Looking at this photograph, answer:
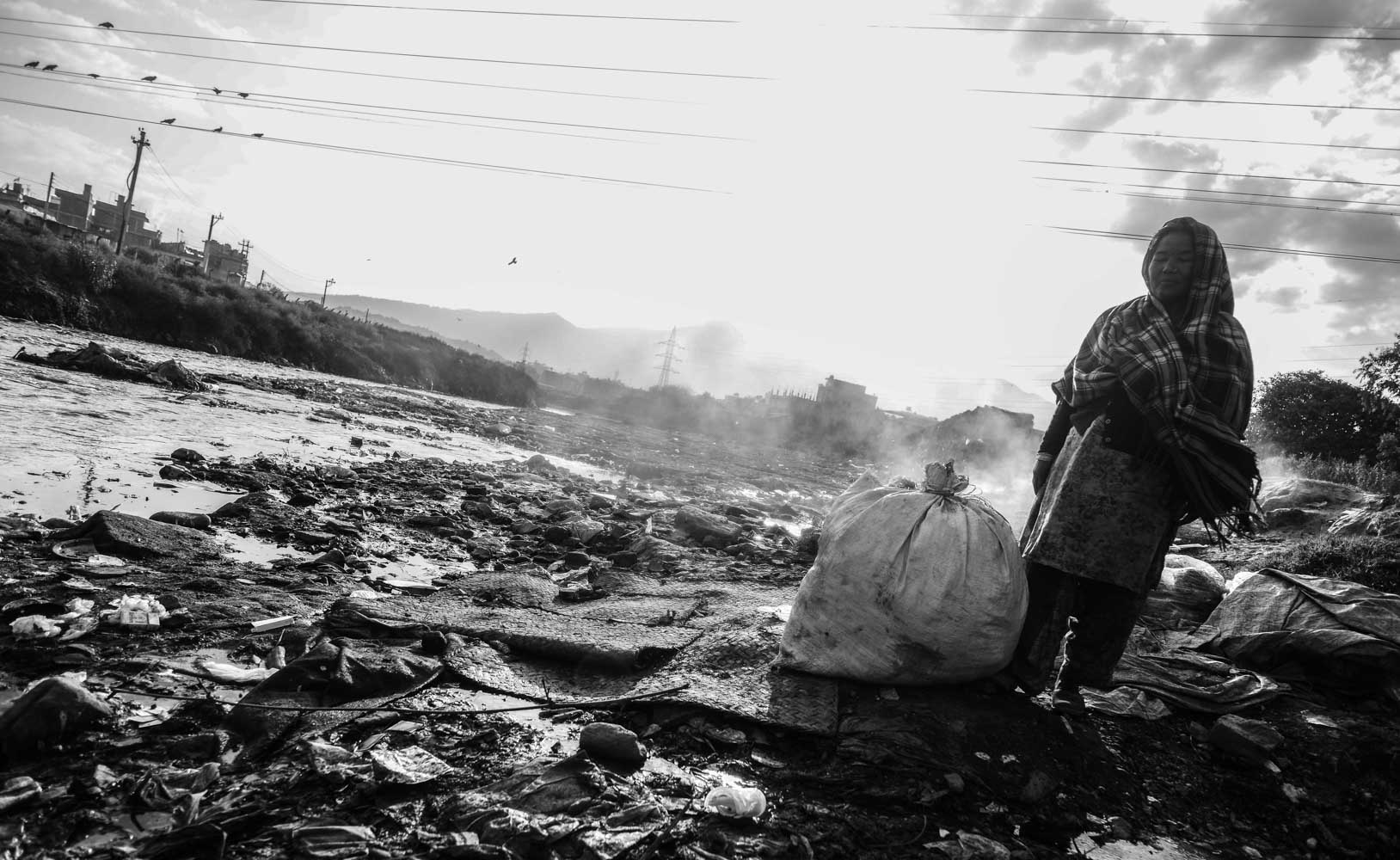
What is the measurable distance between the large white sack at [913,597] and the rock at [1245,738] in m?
0.78

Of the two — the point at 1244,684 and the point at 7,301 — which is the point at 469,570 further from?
the point at 7,301

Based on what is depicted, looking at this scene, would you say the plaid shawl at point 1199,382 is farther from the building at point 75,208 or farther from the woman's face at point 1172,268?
the building at point 75,208

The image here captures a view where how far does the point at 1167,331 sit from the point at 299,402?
1186cm

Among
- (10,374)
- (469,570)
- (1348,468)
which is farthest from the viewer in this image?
(1348,468)

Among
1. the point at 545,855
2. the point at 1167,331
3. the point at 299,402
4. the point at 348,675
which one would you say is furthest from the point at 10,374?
the point at 1167,331

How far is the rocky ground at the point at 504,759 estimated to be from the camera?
1265 millimetres

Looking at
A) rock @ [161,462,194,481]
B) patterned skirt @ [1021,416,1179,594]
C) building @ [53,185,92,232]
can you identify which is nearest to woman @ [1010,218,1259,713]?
patterned skirt @ [1021,416,1179,594]

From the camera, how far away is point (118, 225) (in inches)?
1857

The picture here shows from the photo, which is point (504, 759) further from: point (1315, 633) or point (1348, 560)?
point (1348, 560)

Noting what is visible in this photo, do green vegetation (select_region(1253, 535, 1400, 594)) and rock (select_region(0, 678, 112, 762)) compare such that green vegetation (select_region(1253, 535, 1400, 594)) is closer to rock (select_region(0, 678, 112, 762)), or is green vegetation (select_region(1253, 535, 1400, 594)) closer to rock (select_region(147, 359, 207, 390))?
rock (select_region(0, 678, 112, 762))

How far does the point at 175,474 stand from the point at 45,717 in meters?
3.54

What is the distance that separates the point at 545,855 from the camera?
1220 millimetres

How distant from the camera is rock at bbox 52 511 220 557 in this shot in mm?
2668

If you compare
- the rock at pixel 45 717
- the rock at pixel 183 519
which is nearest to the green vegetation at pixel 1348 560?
the rock at pixel 45 717
